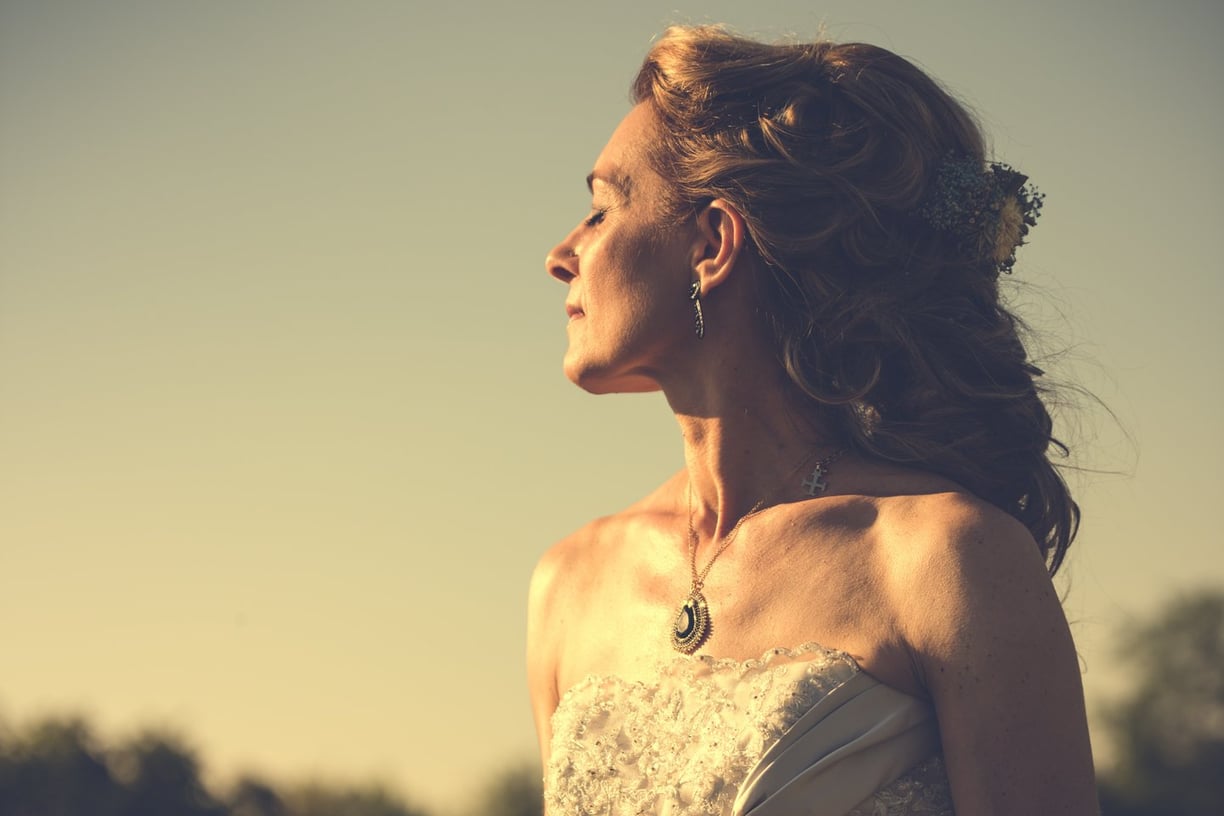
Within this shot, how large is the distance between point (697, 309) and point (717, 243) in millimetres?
243

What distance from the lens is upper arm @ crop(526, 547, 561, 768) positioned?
551 cm

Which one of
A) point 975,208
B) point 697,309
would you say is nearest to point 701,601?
point 697,309

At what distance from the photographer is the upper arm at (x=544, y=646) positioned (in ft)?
18.1

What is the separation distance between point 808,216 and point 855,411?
68 cm

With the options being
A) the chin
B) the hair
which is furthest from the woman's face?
the hair

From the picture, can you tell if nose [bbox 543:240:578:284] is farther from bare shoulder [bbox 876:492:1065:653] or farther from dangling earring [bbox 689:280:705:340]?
bare shoulder [bbox 876:492:1065:653]

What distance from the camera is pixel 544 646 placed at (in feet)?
18.2

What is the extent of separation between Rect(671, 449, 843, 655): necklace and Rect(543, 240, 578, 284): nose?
3.54ft

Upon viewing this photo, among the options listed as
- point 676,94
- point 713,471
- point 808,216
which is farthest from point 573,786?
point 676,94

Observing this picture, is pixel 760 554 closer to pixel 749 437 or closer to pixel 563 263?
pixel 749 437

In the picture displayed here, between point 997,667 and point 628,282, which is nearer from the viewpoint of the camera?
point 997,667

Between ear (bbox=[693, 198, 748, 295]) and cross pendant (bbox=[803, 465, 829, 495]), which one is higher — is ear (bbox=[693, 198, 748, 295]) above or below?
above

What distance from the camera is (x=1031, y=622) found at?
398cm

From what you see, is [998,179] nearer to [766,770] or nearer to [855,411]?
[855,411]
